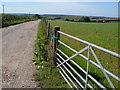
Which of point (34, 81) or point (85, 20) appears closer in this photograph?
point (34, 81)

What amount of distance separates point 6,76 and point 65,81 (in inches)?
75.8

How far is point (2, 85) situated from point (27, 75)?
942mm

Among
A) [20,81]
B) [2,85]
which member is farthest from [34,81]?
[2,85]

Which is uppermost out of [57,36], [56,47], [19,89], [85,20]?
[85,20]

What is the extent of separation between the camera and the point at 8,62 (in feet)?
22.6

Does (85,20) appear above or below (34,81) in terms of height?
above

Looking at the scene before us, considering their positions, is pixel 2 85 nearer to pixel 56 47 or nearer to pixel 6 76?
pixel 6 76

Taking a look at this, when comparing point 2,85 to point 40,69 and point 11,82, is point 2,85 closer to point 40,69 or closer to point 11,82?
point 11,82

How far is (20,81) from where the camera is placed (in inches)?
195

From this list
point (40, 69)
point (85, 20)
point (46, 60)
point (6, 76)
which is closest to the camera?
point (6, 76)

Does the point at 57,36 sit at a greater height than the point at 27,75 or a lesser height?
Result: greater

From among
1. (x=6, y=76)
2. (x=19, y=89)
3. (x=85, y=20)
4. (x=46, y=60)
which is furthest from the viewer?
(x=85, y=20)

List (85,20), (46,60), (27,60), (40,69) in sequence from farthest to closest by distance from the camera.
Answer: (85,20) → (27,60) → (46,60) → (40,69)

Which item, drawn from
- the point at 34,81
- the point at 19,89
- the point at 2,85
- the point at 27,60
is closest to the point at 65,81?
the point at 34,81
